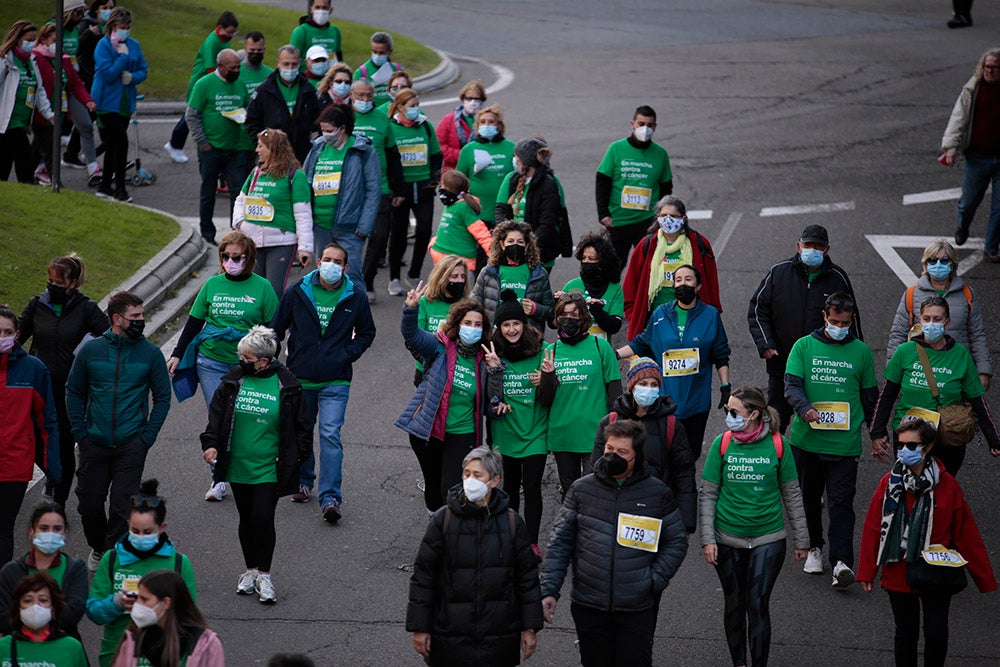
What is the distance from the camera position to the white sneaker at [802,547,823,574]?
1085 centimetres

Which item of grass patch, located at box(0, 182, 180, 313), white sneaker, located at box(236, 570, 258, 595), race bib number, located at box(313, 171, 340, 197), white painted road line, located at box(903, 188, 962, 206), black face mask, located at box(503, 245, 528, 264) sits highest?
black face mask, located at box(503, 245, 528, 264)

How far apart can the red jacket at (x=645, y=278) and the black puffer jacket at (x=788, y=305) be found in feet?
2.48

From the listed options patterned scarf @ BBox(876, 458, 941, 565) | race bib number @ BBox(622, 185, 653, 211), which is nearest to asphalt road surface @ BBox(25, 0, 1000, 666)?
patterned scarf @ BBox(876, 458, 941, 565)

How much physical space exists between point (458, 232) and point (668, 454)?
18.0ft

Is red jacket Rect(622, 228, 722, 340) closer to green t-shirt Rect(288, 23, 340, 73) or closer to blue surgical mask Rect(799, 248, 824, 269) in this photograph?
blue surgical mask Rect(799, 248, 824, 269)

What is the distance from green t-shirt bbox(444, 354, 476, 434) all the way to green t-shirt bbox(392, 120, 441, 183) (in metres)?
5.52

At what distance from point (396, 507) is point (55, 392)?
262 centimetres

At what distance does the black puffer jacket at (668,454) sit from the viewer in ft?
31.3

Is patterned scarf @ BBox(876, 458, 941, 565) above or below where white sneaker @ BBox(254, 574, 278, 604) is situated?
above

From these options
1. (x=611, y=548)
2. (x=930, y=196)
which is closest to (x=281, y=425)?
(x=611, y=548)

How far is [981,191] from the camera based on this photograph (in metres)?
17.0

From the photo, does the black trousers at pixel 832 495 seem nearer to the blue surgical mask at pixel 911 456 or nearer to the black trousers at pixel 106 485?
the blue surgical mask at pixel 911 456

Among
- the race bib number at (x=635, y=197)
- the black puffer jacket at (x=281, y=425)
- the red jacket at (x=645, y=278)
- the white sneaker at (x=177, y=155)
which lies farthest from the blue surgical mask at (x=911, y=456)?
the white sneaker at (x=177, y=155)

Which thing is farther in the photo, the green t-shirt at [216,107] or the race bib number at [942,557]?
the green t-shirt at [216,107]
